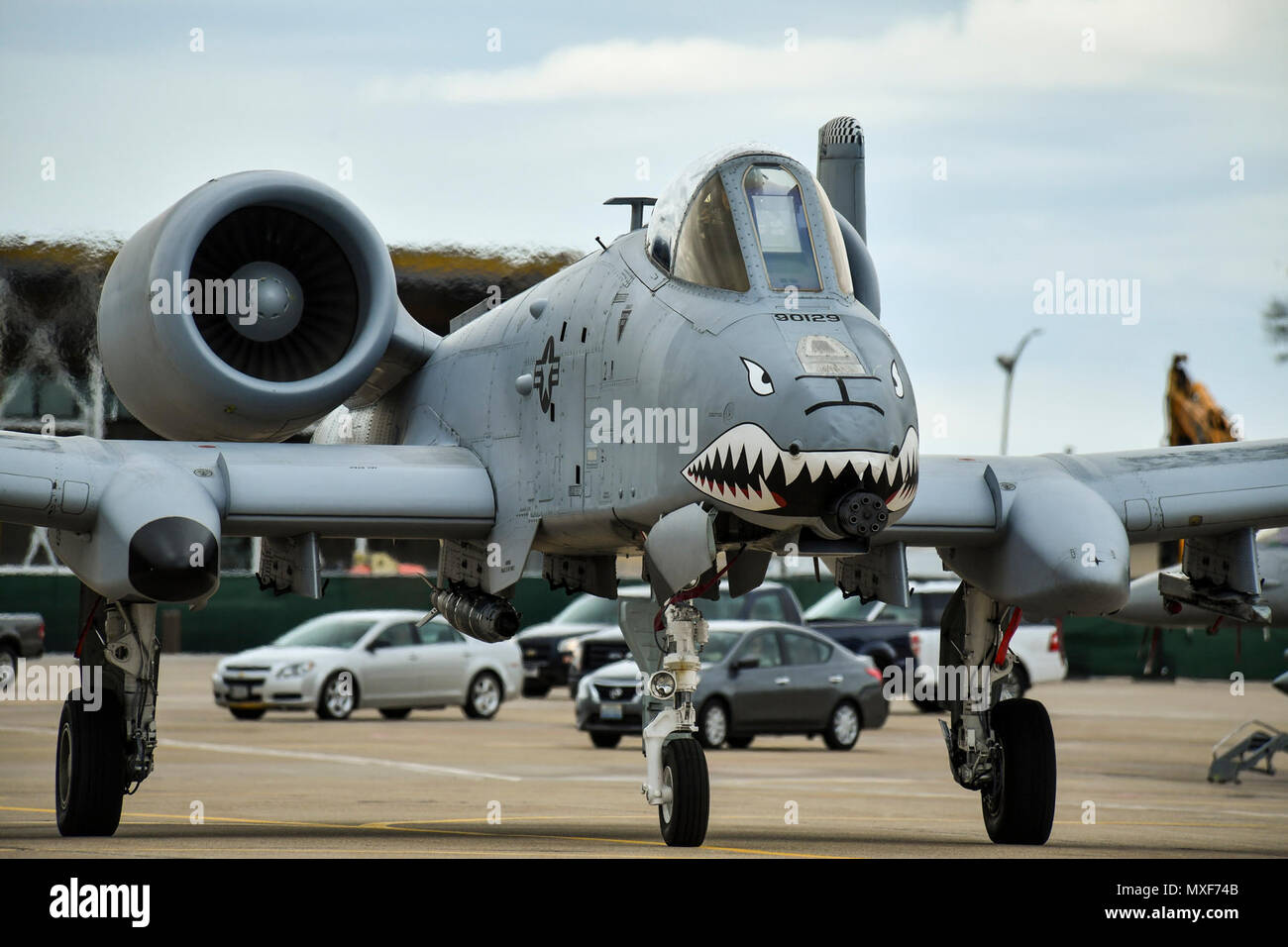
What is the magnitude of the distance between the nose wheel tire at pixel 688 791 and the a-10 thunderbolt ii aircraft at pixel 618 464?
0.07ft

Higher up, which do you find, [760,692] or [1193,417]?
[1193,417]

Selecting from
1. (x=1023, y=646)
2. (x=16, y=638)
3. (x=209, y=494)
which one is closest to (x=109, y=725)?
(x=209, y=494)

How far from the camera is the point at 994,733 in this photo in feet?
46.9

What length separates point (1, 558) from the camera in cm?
3731

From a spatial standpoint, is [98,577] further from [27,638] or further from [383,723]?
[27,638]

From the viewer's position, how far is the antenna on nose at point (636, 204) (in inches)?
543

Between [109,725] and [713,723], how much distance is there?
13559 millimetres

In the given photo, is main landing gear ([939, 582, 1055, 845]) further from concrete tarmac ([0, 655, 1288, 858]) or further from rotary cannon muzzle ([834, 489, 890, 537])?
rotary cannon muzzle ([834, 489, 890, 537])

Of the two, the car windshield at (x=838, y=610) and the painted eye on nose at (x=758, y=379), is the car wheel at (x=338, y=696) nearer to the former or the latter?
the car windshield at (x=838, y=610)

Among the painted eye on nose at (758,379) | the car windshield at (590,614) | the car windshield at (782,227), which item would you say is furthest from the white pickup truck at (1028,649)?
the painted eye on nose at (758,379)

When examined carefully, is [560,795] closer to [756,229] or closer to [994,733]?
[994,733]

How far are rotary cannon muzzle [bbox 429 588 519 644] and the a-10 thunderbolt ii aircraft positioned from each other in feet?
0.11
